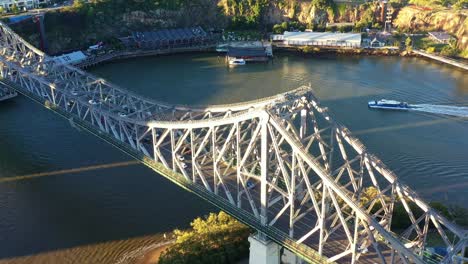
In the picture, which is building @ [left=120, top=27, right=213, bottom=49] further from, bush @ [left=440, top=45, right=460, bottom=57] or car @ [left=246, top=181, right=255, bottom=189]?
car @ [left=246, top=181, right=255, bottom=189]

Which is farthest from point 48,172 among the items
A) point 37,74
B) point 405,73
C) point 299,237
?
point 405,73

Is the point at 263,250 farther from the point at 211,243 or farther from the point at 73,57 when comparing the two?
the point at 73,57

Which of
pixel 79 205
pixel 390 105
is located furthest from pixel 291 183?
pixel 390 105

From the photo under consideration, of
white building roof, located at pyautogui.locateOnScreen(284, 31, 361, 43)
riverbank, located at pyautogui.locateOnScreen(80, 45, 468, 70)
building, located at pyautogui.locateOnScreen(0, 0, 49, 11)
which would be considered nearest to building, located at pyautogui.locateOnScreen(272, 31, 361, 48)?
white building roof, located at pyautogui.locateOnScreen(284, 31, 361, 43)

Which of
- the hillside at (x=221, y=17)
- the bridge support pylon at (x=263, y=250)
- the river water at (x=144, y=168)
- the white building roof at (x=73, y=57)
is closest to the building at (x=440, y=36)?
the hillside at (x=221, y=17)

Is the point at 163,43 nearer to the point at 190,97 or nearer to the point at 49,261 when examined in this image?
the point at 190,97
